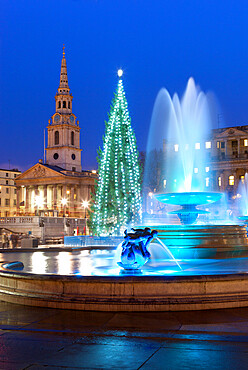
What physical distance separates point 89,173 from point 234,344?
346 feet

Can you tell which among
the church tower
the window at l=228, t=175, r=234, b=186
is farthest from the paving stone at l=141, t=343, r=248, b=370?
the church tower

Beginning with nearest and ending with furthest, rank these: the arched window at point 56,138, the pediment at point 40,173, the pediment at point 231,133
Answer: the pediment at point 231,133, the pediment at point 40,173, the arched window at point 56,138

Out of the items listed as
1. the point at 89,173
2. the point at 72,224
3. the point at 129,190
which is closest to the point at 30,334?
the point at 129,190

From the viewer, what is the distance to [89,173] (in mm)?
110688

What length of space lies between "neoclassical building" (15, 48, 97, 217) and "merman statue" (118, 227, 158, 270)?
94691 millimetres

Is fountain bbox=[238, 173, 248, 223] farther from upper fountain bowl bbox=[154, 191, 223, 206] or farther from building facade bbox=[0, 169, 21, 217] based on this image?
building facade bbox=[0, 169, 21, 217]

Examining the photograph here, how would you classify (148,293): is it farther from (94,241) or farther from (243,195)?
(243,195)

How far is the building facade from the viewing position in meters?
124

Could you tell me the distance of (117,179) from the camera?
112 ft

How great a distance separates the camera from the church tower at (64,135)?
114 metres

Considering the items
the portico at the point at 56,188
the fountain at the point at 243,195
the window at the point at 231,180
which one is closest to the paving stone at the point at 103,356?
the fountain at the point at 243,195

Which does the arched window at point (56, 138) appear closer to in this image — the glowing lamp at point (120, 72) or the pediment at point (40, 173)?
the pediment at point (40, 173)

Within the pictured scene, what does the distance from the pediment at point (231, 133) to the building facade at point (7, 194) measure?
62758 millimetres

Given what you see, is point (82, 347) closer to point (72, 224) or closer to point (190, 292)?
point (190, 292)
